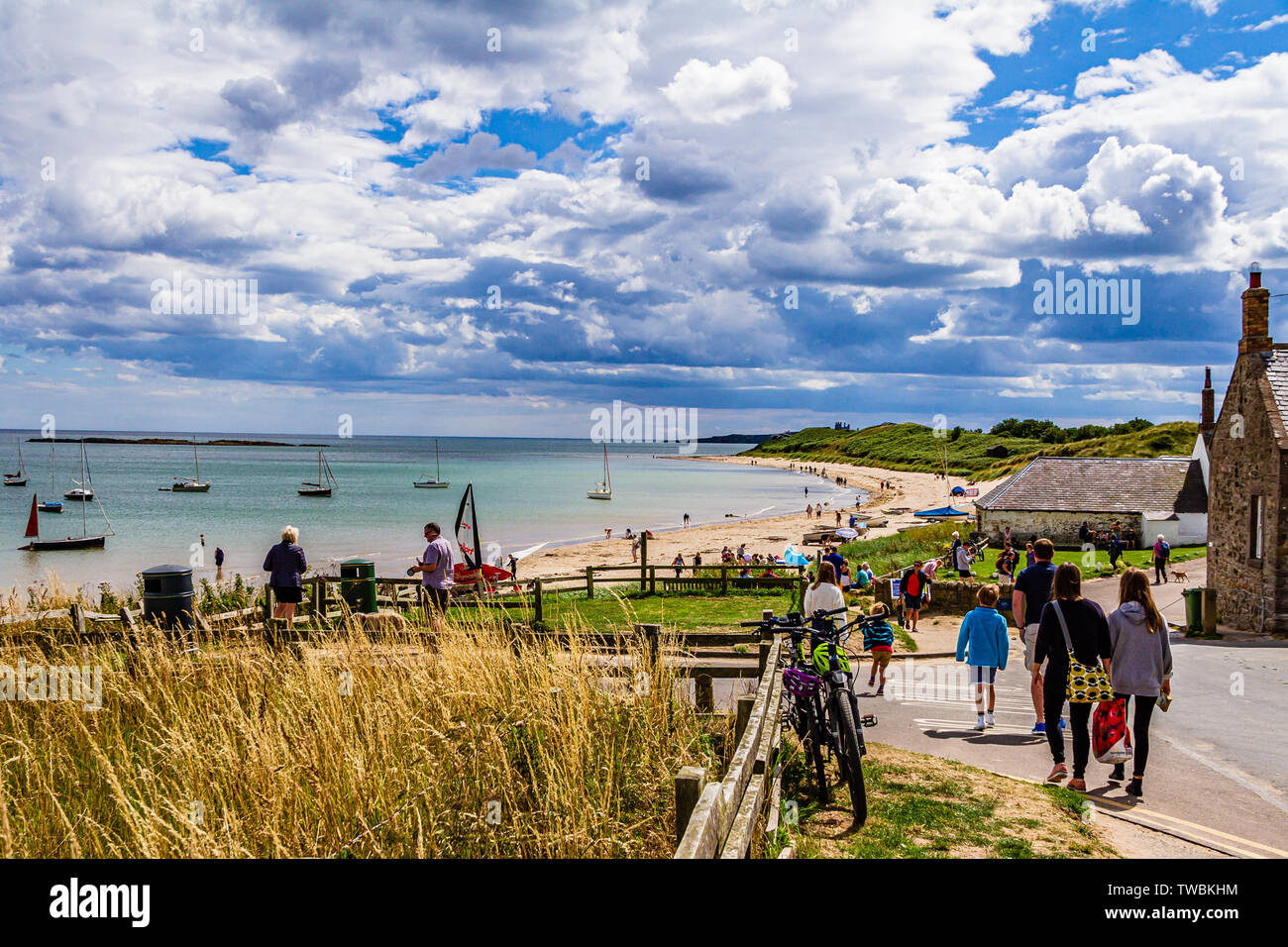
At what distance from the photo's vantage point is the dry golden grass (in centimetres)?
426

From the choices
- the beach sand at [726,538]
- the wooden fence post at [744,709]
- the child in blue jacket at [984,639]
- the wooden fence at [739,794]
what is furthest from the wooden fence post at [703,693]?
the beach sand at [726,538]

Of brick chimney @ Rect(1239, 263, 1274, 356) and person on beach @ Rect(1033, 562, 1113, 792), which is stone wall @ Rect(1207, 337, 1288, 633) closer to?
brick chimney @ Rect(1239, 263, 1274, 356)

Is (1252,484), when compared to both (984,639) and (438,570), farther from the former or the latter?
(438,570)

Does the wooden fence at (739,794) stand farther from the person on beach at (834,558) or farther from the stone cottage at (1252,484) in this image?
the stone cottage at (1252,484)

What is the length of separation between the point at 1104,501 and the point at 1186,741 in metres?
31.0

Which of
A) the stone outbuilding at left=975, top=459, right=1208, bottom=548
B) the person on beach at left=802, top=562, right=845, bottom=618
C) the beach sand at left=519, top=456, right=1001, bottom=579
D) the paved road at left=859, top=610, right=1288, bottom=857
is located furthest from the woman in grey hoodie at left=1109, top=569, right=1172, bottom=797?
the stone outbuilding at left=975, top=459, right=1208, bottom=548

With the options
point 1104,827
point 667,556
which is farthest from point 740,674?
point 667,556

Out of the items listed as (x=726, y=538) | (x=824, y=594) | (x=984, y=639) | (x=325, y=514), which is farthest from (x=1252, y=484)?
(x=325, y=514)

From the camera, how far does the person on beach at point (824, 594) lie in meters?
8.42

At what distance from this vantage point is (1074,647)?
21.8 ft

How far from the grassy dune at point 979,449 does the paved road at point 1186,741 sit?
3949 centimetres
